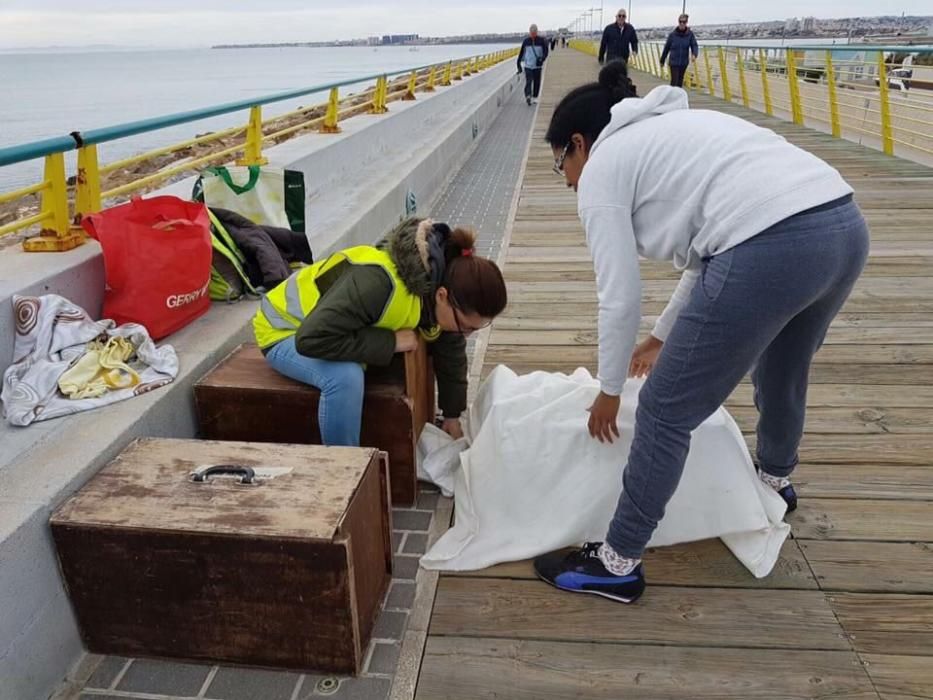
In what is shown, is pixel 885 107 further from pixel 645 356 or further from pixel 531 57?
pixel 531 57

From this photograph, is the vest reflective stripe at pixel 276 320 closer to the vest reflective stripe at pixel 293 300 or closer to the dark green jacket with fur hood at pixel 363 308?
the vest reflective stripe at pixel 293 300

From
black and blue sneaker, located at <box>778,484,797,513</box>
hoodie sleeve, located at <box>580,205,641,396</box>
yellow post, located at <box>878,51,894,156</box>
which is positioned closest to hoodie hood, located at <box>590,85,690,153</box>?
hoodie sleeve, located at <box>580,205,641,396</box>

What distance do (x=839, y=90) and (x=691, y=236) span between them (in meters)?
10.2

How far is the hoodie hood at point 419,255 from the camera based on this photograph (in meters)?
2.43

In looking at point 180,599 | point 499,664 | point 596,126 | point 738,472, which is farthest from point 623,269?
point 180,599

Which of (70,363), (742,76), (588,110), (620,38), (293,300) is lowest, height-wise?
(70,363)

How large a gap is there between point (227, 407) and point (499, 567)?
1.13m

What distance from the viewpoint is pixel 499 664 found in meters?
2.00

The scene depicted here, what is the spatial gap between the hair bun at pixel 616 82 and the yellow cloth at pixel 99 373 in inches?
71.6

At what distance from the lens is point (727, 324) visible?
1.78 metres

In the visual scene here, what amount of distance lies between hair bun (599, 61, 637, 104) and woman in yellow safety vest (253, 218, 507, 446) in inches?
26.4

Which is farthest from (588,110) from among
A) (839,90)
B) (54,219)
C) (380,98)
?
(839,90)

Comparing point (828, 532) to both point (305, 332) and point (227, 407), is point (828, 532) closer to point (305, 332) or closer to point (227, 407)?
point (305, 332)

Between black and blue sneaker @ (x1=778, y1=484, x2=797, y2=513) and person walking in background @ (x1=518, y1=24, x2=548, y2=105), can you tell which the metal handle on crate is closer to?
black and blue sneaker @ (x1=778, y1=484, x2=797, y2=513)
